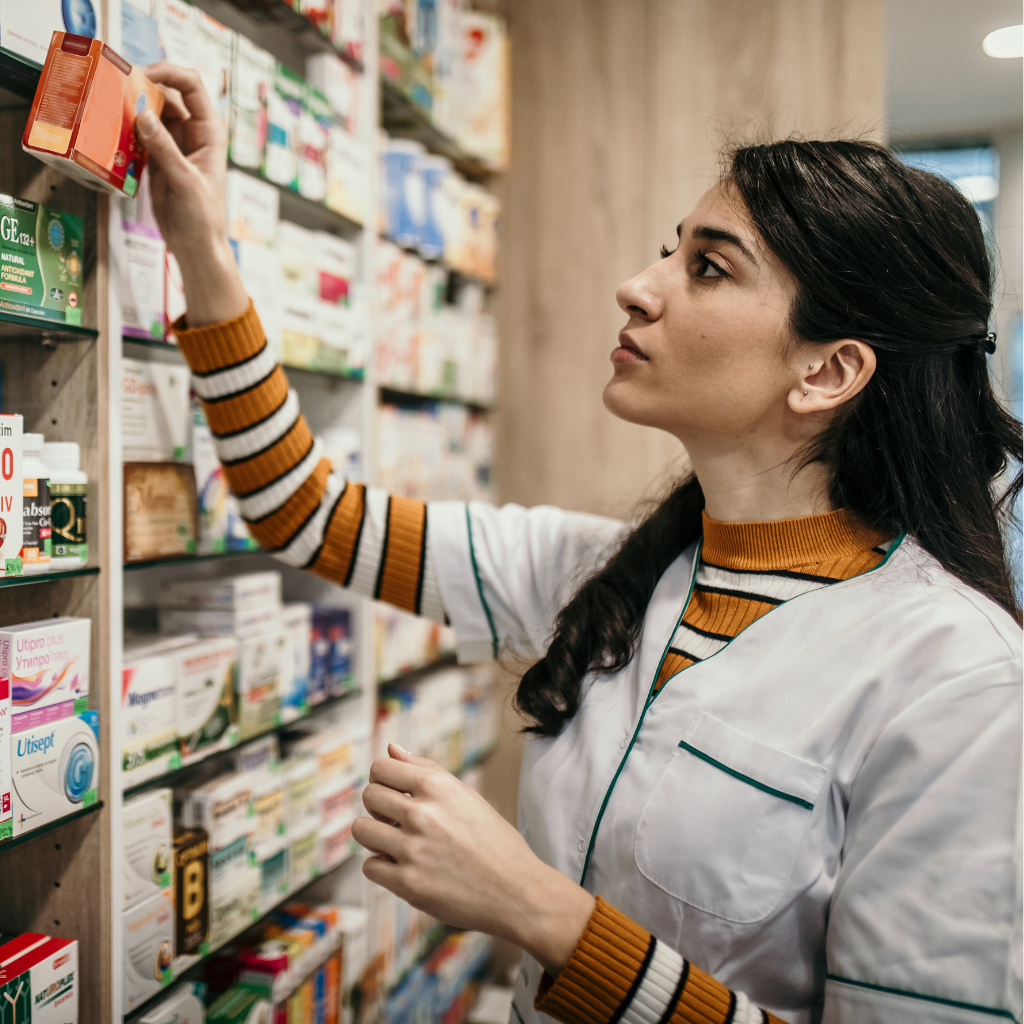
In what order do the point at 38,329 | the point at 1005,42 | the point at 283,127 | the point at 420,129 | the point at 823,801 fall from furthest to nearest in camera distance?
1. the point at 420,129
2. the point at 1005,42
3. the point at 283,127
4. the point at 38,329
5. the point at 823,801

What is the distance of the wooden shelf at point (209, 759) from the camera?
4.99ft

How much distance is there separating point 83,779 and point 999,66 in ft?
7.94

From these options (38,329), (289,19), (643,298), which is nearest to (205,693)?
(38,329)

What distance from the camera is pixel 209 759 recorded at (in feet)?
5.52

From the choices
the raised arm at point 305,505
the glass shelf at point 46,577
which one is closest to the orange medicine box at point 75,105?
the raised arm at point 305,505

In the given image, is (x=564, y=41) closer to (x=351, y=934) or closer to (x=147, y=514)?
(x=147, y=514)

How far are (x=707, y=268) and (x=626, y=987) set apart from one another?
0.98 meters

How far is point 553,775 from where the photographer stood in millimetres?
1303

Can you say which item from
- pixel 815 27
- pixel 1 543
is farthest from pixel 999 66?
pixel 1 543

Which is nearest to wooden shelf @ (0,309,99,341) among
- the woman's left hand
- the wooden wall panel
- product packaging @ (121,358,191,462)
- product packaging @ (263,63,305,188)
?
product packaging @ (121,358,191,462)

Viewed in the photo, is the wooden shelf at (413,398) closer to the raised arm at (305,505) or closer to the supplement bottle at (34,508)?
the raised arm at (305,505)

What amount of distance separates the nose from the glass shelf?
0.93m

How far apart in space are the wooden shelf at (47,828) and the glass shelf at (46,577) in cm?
36

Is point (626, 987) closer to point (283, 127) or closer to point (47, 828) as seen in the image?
point (47, 828)
